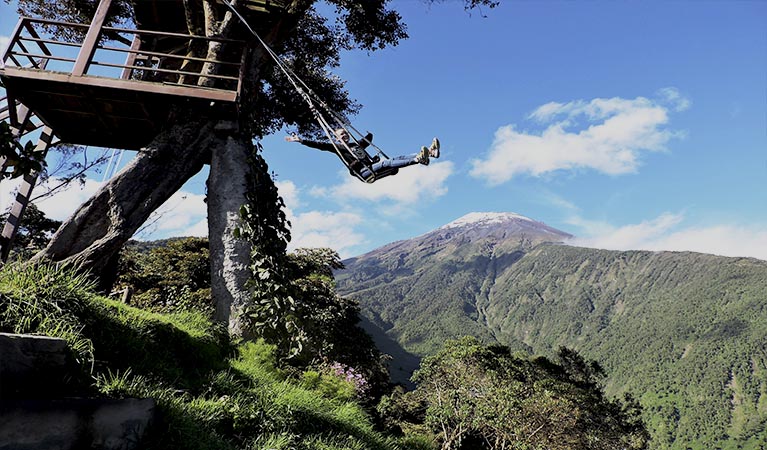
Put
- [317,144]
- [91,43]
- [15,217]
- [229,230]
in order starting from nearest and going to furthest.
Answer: [91,43]
[229,230]
[15,217]
[317,144]

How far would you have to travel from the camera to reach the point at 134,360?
3.80m

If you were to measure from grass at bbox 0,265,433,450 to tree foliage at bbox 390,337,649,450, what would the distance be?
1433 cm

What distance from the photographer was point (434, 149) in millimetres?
6777

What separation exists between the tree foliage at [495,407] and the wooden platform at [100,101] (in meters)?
15.4

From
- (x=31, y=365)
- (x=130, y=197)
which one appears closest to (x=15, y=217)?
(x=130, y=197)

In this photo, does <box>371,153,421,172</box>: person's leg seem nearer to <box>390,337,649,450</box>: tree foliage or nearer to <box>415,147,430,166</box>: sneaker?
<box>415,147,430,166</box>: sneaker

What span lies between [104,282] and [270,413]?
4591mm

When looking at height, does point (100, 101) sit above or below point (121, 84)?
below

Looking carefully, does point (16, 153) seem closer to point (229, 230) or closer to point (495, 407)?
point (229, 230)

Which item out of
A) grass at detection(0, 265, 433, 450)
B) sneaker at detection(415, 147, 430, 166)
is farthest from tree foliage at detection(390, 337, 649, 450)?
sneaker at detection(415, 147, 430, 166)

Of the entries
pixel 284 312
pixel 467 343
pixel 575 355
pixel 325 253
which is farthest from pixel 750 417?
pixel 284 312

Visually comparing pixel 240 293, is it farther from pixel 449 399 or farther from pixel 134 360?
pixel 449 399

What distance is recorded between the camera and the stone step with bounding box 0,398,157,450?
2.28 metres

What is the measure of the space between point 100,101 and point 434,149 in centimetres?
568
